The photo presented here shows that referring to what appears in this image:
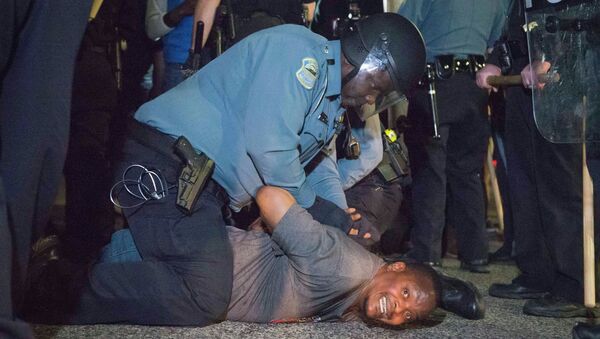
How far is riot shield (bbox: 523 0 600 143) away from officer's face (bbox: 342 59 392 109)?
0.65 m

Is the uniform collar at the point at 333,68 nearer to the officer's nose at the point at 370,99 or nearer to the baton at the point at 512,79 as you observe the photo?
the officer's nose at the point at 370,99

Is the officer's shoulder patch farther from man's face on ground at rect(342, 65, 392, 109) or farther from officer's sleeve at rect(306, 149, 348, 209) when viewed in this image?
officer's sleeve at rect(306, 149, 348, 209)

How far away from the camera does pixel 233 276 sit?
245 cm

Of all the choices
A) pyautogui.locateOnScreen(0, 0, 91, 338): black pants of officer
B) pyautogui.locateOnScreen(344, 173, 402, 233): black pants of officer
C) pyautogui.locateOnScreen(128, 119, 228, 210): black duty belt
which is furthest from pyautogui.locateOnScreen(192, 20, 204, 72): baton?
pyautogui.locateOnScreen(0, 0, 91, 338): black pants of officer

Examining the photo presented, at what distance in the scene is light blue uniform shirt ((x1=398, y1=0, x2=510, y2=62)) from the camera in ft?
11.8

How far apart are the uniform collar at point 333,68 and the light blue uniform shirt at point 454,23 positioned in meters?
1.29

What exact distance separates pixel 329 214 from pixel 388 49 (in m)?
0.65

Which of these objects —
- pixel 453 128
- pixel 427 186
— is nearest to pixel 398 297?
pixel 427 186

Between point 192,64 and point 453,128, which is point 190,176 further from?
point 453,128

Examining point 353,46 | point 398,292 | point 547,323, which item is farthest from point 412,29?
point 547,323

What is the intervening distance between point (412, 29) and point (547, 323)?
117 cm

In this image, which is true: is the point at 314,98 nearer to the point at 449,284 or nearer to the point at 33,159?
the point at 449,284

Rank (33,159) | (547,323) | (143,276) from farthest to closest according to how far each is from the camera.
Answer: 1. (547,323)
2. (143,276)
3. (33,159)

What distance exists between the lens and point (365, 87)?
2.45 metres
